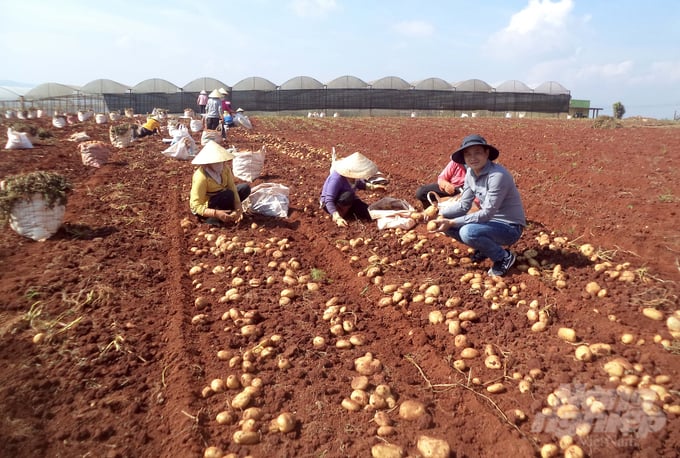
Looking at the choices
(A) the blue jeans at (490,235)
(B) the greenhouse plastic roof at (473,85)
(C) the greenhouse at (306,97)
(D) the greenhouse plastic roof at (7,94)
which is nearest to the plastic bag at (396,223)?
(A) the blue jeans at (490,235)

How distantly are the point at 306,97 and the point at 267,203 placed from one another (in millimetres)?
31806

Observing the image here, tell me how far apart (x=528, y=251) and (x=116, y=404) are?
12.0ft

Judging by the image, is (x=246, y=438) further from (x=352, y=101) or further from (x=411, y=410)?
(x=352, y=101)

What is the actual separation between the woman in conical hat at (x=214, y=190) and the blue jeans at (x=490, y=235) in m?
2.77

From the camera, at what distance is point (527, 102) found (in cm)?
3694

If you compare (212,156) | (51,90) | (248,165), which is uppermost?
(51,90)

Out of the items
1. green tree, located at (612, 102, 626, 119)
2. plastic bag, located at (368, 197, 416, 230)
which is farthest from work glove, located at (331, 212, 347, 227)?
green tree, located at (612, 102, 626, 119)

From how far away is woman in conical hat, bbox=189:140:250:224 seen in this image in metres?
4.92

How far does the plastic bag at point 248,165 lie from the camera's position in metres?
7.51

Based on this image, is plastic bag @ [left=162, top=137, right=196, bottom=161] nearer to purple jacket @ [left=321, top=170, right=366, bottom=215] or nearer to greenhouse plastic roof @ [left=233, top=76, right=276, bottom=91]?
purple jacket @ [left=321, top=170, right=366, bottom=215]

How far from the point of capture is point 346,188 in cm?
527

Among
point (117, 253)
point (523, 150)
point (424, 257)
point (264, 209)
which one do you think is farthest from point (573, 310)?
point (523, 150)

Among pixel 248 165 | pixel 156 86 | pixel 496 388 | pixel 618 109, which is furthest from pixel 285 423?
pixel 156 86

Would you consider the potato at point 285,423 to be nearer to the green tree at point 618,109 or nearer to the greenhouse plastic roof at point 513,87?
the green tree at point 618,109
